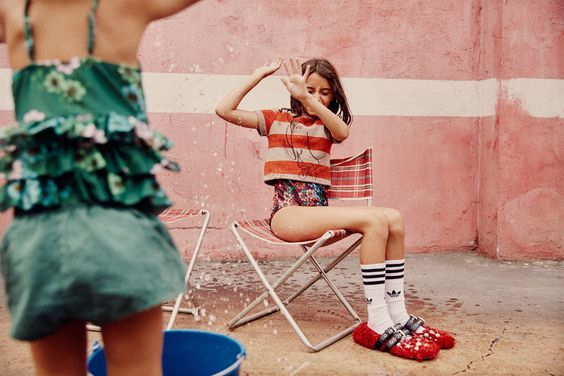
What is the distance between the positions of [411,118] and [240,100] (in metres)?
2.15

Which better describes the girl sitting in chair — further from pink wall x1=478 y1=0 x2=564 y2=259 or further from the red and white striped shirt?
pink wall x1=478 y1=0 x2=564 y2=259

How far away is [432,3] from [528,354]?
9.94 ft

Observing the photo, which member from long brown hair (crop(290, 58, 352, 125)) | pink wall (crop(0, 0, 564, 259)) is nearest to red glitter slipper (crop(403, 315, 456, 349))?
long brown hair (crop(290, 58, 352, 125))

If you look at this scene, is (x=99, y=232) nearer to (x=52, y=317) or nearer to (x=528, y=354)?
(x=52, y=317)

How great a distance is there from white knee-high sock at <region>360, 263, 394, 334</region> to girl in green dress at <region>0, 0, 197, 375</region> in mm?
1484

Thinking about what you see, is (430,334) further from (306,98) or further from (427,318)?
(306,98)

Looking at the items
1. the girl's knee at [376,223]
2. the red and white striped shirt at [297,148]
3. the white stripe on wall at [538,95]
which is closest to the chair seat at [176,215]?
the red and white striped shirt at [297,148]

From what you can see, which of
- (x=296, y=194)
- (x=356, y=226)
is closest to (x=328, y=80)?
(x=296, y=194)

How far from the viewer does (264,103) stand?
4.35 m

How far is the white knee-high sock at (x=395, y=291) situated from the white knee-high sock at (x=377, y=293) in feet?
0.19

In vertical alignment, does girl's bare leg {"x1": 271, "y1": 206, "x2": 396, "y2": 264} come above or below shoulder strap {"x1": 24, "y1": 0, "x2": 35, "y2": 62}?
below

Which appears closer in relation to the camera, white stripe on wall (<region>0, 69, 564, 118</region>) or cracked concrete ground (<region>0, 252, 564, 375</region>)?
cracked concrete ground (<region>0, 252, 564, 375</region>)

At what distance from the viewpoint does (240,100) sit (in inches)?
113

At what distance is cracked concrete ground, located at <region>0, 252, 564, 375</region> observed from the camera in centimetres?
239
